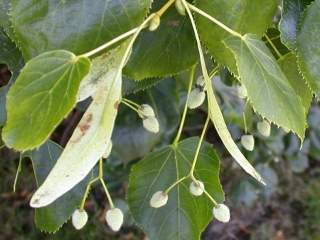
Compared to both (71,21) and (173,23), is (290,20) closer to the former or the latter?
(173,23)

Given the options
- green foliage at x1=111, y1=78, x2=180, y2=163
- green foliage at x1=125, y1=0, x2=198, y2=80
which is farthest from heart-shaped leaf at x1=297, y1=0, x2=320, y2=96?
green foliage at x1=111, y1=78, x2=180, y2=163

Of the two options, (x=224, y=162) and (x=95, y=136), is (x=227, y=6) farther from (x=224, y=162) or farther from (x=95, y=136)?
(x=224, y=162)

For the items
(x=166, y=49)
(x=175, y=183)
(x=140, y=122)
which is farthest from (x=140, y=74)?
(x=140, y=122)

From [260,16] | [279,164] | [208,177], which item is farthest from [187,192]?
[279,164]

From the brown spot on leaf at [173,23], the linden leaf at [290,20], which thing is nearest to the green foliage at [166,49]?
the brown spot on leaf at [173,23]

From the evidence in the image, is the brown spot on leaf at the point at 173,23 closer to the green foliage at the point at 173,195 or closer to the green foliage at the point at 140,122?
the green foliage at the point at 173,195

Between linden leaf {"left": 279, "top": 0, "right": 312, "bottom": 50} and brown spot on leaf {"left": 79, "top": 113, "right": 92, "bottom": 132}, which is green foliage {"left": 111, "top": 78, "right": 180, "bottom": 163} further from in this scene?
brown spot on leaf {"left": 79, "top": 113, "right": 92, "bottom": 132}

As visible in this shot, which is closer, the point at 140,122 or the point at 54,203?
the point at 54,203
